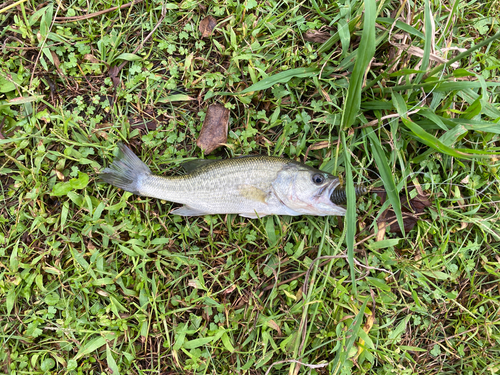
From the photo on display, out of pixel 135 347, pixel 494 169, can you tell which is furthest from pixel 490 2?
pixel 135 347

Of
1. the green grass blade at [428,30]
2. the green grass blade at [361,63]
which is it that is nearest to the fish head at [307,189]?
the green grass blade at [361,63]

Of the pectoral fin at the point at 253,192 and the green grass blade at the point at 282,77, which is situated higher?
the green grass blade at the point at 282,77

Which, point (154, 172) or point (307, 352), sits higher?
point (154, 172)

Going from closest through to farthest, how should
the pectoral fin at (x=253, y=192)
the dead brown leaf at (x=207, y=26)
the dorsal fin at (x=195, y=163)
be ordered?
the pectoral fin at (x=253, y=192) → the dorsal fin at (x=195, y=163) → the dead brown leaf at (x=207, y=26)

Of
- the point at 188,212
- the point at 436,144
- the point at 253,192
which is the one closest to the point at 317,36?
the point at 436,144

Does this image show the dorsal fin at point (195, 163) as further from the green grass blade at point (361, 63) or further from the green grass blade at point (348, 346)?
the green grass blade at point (348, 346)

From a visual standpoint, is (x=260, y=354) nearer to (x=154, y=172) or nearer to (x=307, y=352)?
(x=307, y=352)

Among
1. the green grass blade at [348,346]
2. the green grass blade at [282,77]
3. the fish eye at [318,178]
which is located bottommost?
the green grass blade at [348,346]

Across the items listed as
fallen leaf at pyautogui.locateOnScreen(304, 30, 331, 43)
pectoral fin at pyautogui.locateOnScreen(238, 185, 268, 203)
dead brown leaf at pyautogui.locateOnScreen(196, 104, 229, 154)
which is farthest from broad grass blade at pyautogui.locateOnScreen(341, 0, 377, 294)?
dead brown leaf at pyautogui.locateOnScreen(196, 104, 229, 154)
